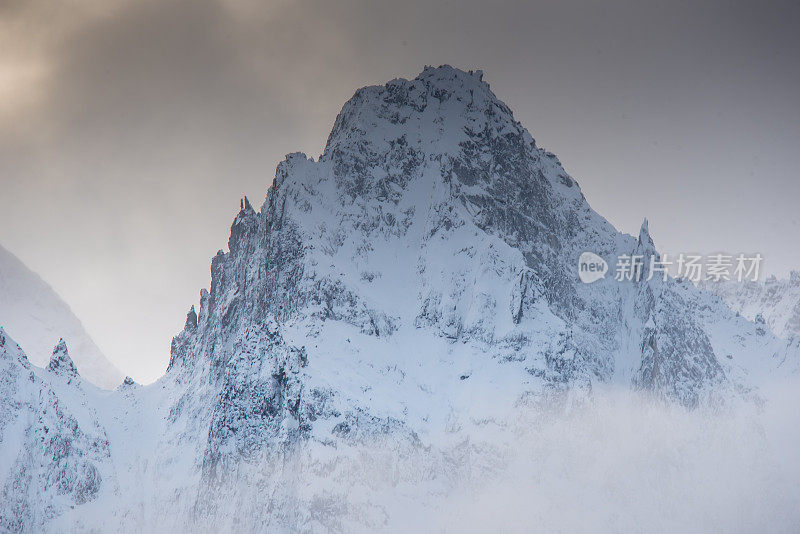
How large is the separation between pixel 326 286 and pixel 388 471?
43.4 metres

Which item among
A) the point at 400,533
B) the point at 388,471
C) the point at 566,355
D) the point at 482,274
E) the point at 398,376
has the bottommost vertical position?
the point at 400,533

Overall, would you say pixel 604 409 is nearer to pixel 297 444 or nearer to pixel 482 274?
pixel 482 274

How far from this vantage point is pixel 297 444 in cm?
16962

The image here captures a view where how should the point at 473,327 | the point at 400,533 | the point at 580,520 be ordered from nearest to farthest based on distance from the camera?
the point at 400,533
the point at 580,520
the point at 473,327

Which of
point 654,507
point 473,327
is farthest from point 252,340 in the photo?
point 654,507

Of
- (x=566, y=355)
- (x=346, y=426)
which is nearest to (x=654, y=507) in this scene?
(x=566, y=355)

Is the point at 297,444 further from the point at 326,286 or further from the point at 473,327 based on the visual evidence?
the point at 473,327

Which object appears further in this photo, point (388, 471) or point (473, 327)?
point (473, 327)

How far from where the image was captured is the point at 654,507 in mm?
197000

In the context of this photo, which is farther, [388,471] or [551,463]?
[551,463]

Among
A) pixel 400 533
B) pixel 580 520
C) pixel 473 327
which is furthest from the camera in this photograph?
pixel 473 327

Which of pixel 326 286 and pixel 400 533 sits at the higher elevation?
pixel 326 286

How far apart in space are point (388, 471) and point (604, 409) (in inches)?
2228

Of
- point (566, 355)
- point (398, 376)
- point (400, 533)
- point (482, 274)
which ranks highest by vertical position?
point (482, 274)
